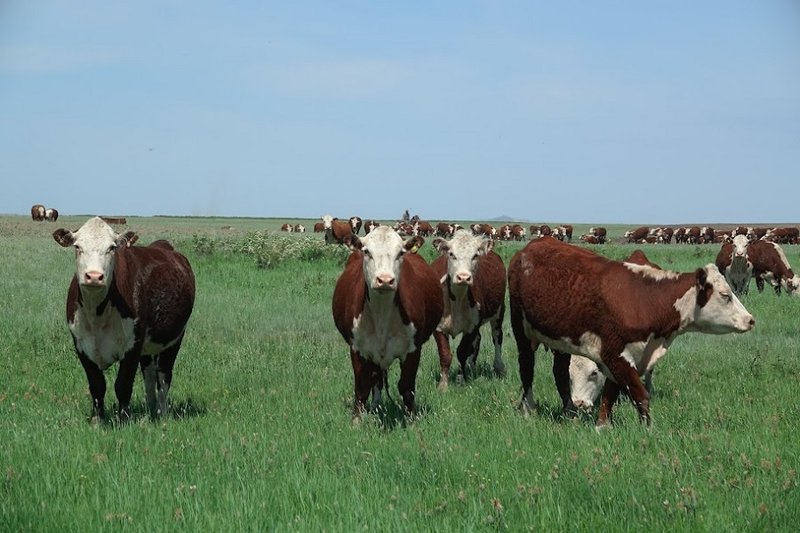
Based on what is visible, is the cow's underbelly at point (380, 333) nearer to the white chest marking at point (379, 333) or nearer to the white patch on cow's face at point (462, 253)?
the white chest marking at point (379, 333)

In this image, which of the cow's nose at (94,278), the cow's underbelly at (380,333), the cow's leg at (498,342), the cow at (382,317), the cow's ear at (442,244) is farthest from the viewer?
the cow's leg at (498,342)

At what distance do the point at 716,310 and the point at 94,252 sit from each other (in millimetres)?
Result: 6429

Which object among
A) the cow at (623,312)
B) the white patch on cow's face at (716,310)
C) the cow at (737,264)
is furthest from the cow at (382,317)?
the cow at (737,264)

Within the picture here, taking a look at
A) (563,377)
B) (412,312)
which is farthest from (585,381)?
(412,312)

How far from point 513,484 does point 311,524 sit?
5.52 feet

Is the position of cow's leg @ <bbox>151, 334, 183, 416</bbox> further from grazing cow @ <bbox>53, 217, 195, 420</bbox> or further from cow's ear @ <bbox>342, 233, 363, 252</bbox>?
cow's ear @ <bbox>342, 233, 363, 252</bbox>

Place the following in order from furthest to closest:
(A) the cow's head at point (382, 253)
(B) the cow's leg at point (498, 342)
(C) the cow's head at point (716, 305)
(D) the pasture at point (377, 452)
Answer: (B) the cow's leg at point (498, 342), (C) the cow's head at point (716, 305), (A) the cow's head at point (382, 253), (D) the pasture at point (377, 452)

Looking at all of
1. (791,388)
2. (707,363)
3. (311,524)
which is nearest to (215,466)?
(311,524)

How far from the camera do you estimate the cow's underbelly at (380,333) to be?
8938 millimetres

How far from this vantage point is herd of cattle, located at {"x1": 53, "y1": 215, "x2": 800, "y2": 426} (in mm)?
8672

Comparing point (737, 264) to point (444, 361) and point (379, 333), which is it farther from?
point (379, 333)

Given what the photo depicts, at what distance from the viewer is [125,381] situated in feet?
29.5

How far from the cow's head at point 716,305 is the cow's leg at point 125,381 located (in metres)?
5.88

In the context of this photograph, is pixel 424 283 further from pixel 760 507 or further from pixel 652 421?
pixel 760 507
